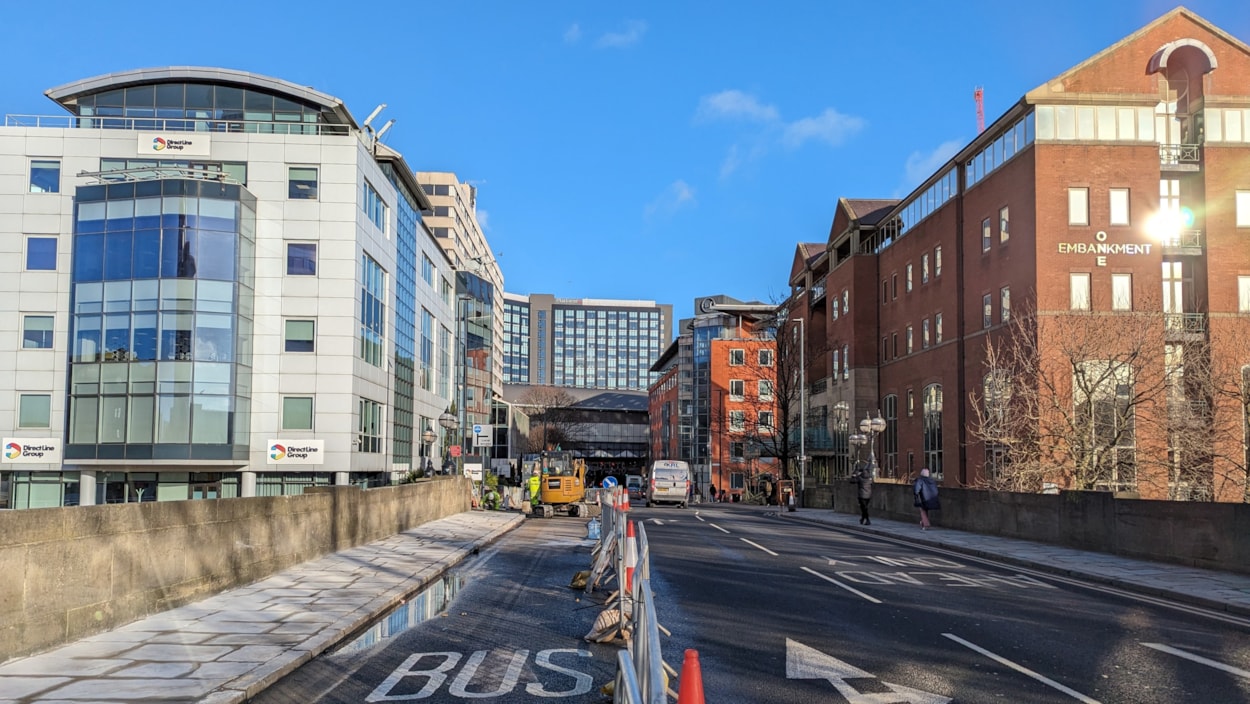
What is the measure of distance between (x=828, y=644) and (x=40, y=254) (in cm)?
4537

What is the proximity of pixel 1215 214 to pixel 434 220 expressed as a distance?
292ft

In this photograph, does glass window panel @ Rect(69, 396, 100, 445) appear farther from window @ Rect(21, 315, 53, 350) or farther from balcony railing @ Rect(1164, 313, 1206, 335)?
balcony railing @ Rect(1164, 313, 1206, 335)

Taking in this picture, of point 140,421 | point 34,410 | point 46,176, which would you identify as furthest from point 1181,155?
point 34,410

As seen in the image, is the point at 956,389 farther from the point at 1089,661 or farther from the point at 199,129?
the point at 1089,661

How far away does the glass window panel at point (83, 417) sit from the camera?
41875 mm

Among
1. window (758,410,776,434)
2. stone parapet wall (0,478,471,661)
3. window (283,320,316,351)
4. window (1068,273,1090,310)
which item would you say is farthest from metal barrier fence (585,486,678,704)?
window (758,410,776,434)

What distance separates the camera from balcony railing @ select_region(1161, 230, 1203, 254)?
4216 cm

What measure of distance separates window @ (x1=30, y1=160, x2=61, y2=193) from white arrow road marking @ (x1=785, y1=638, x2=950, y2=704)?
45.6 meters

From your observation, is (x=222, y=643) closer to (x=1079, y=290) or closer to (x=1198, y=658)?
(x=1198, y=658)

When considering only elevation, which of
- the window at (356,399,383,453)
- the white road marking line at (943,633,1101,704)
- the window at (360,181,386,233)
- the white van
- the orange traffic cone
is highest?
the window at (360,181,386,233)

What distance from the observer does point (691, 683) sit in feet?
12.2

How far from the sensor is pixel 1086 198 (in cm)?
4131

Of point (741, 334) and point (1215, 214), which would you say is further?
point (741, 334)

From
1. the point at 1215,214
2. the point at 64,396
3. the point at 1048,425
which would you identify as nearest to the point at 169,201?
the point at 64,396
